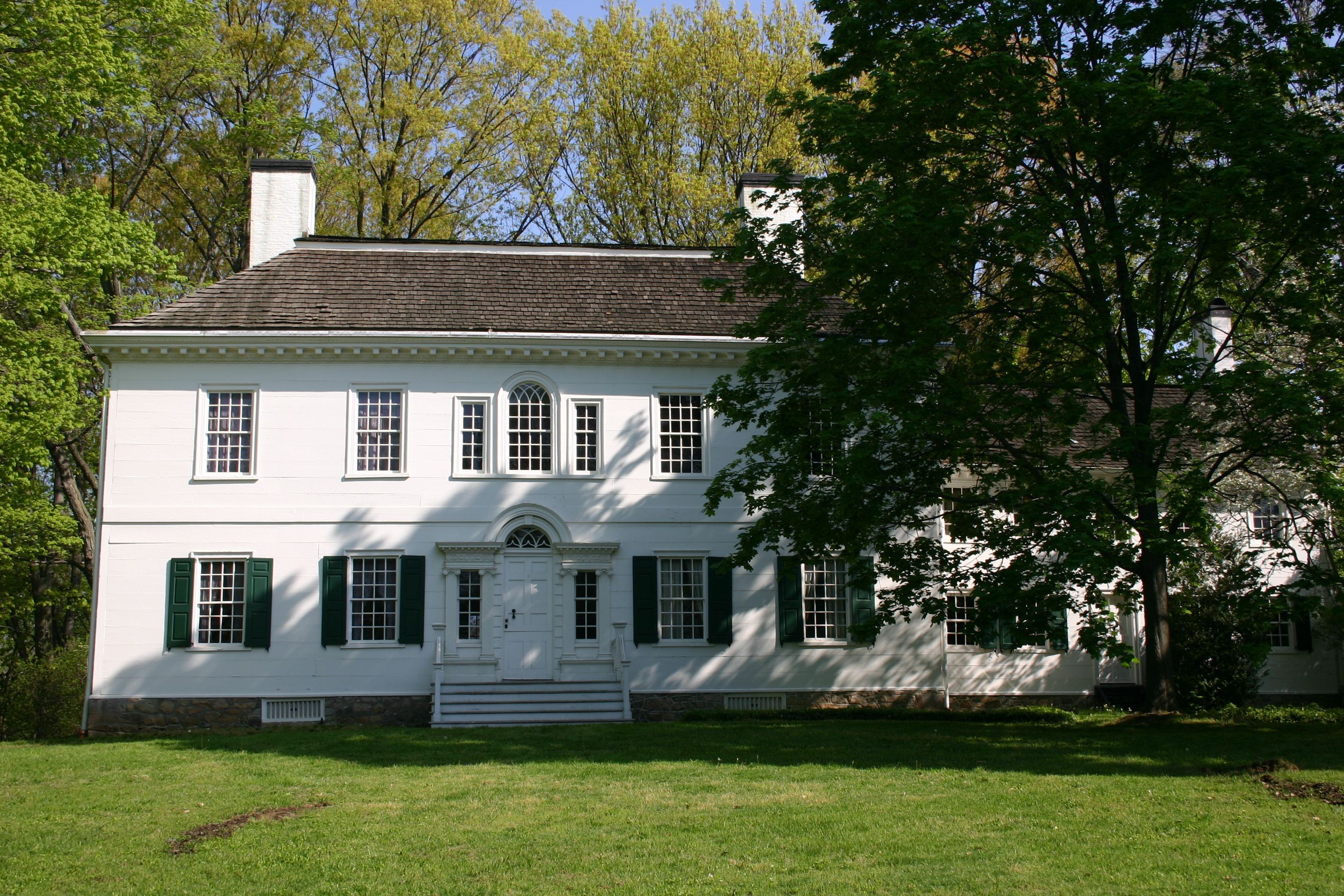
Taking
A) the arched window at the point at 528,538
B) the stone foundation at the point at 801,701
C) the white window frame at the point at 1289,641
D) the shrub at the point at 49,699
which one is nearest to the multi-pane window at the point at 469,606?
the arched window at the point at 528,538

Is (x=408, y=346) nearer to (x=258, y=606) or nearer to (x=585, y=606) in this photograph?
(x=258, y=606)

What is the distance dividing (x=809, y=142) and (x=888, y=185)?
1400mm

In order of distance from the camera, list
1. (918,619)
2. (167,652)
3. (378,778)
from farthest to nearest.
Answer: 1. (918,619)
2. (167,652)
3. (378,778)

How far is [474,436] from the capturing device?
2166cm

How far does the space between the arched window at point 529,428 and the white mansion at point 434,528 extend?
1.6 inches

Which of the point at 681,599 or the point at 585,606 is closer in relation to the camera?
the point at 585,606

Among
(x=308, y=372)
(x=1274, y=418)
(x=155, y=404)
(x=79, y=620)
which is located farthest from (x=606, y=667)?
(x=79, y=620)

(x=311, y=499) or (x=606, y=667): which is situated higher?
(x=311, y=499)

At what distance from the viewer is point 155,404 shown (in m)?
21.0

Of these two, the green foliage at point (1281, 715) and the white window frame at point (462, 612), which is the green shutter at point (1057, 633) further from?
the white window frame at point (462, 612)

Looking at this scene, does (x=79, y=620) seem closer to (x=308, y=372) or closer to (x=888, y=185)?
(x=308, y=372)

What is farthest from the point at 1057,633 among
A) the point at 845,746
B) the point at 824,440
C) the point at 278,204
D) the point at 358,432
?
the point at 278,204

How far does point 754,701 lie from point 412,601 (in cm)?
646

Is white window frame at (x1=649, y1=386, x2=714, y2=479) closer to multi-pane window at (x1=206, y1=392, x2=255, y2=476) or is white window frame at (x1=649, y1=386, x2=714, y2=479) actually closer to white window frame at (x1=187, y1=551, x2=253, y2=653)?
multi-pane window at (x1=206, y1=392, x2=255, y2=476)
